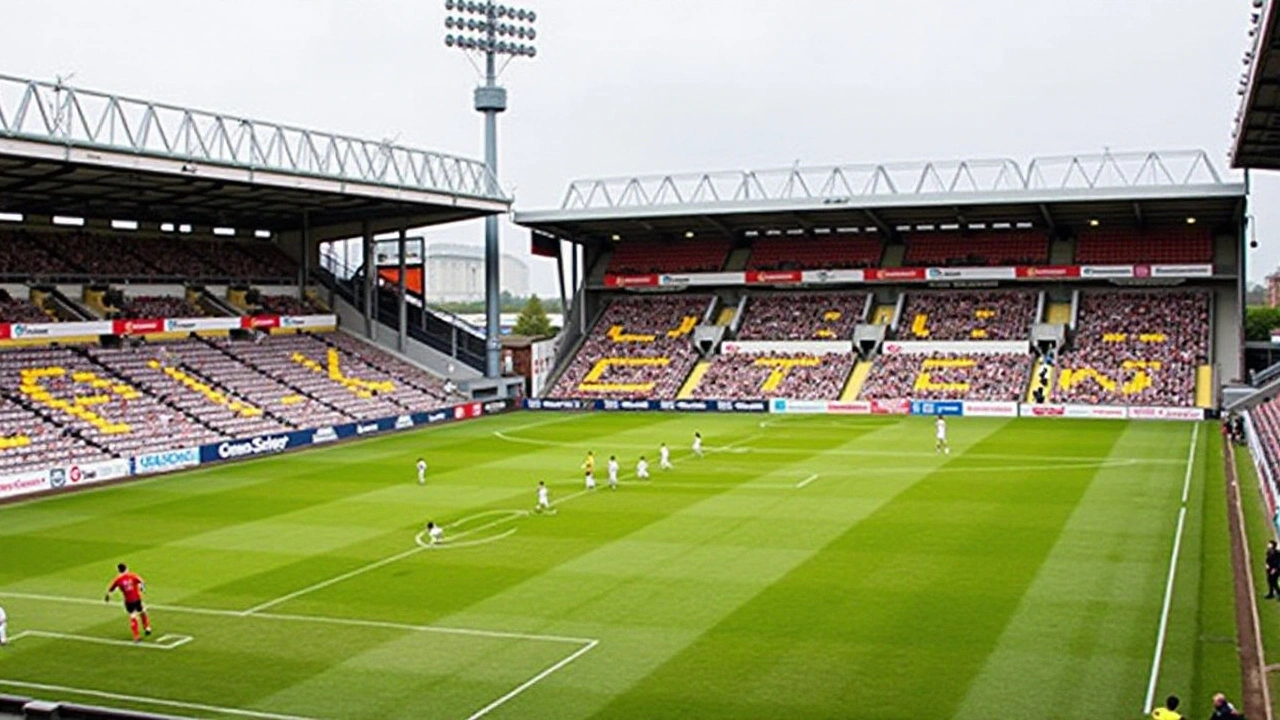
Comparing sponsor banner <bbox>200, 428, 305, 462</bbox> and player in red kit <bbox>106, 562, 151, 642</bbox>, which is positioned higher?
sponsor banner <bbox>200, 428, 305, 462</bbox>

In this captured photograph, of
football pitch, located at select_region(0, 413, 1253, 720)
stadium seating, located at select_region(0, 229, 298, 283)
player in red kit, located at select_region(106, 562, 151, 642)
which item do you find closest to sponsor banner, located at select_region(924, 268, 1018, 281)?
football pitch, located at select_region(0, 413, 1253, 720)

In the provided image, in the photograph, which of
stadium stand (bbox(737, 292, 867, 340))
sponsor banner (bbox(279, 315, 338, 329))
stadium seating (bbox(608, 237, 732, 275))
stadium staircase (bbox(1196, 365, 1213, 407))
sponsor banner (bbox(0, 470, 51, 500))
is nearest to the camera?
sponsor banner (bbox(0, 470, 51, 500))

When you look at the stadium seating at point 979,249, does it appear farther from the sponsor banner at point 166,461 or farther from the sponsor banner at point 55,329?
the sponsor banner at point 55,329

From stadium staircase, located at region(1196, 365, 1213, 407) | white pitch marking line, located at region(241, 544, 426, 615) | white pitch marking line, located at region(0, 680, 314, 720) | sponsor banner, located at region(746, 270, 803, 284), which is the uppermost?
sponsor banner, located at region(746, 270, 803, 284)

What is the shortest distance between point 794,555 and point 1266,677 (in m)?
11.1

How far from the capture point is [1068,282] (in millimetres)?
70938

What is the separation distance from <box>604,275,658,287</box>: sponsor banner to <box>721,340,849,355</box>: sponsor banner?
676 centimetres

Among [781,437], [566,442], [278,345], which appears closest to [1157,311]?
[781,437]

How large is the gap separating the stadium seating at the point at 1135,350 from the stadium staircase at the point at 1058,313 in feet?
2.45

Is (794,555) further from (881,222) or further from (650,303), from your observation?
(650,303)

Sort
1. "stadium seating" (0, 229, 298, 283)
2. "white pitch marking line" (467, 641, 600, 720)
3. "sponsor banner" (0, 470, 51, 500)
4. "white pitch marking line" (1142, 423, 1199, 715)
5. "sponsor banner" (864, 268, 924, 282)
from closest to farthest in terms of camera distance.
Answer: "white pitch marking line" (467, 641, 600, 720) → "white pitch marking line" (1142, 423, 1199, 715) → "sponsor banner" (0, 470, 51, 500) → "stadium seating" (0, 229, 298, 283) → "sponsor banner" (864, 268, 924, 282)

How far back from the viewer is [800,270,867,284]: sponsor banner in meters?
72.8

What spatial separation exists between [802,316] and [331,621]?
5429cm

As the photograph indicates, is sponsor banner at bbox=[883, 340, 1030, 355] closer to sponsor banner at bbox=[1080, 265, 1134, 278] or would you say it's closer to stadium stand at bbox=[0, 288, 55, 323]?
sponsor banner at bbox=[1080, 265, 1134, 278]
